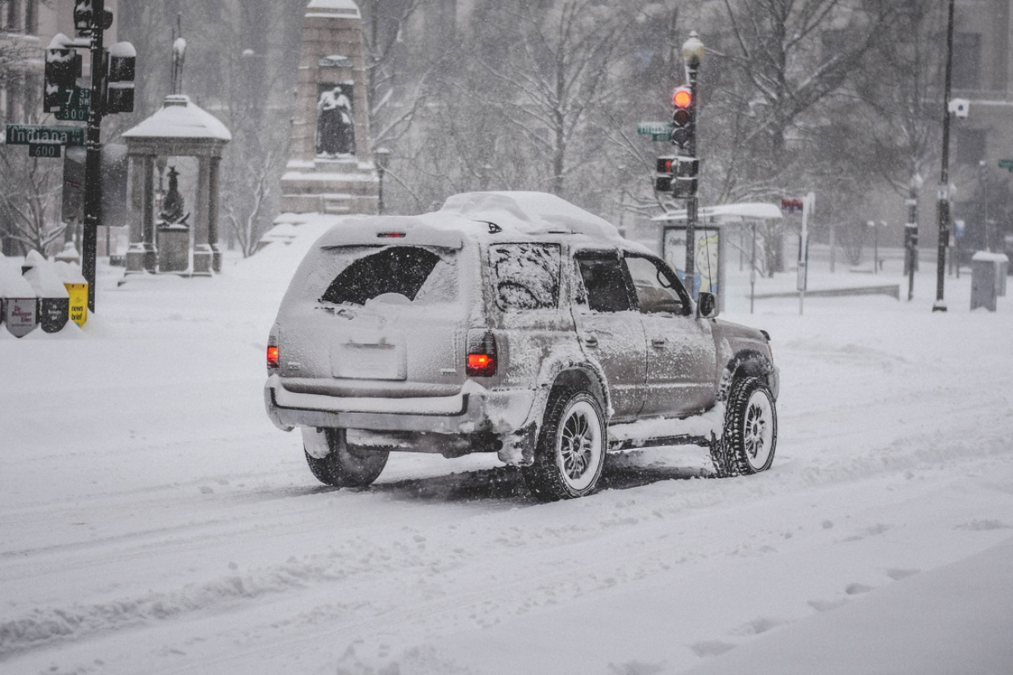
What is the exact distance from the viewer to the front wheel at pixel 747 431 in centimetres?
1090

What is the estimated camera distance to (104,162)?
16.1 m

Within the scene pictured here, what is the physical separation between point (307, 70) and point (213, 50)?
43.6m

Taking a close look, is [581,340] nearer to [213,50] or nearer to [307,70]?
[307,70]

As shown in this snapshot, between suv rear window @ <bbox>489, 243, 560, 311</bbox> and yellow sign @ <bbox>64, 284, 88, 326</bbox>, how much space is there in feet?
26.2

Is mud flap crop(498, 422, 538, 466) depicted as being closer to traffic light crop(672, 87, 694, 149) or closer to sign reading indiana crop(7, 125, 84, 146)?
sign reading indiana crop(7, 125, 84, 146)

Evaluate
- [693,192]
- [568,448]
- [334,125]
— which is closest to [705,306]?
[568,448]

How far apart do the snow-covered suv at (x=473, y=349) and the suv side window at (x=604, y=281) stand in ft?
0.03

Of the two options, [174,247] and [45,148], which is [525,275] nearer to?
[45,148]

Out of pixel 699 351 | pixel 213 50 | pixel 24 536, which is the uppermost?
pixel 213 50

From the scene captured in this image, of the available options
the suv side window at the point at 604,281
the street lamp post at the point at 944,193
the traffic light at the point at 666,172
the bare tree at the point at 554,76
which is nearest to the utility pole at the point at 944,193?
the street lamp post at the point at 944,193

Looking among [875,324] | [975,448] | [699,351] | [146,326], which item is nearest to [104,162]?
[146,326]

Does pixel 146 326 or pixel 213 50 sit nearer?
pixel 146 326

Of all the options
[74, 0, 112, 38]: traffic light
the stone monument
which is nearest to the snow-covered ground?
[74, 0, 112, 38]: traffic light

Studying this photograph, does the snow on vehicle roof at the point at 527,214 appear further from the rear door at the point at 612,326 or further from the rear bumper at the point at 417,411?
the rear bumper at the point at 417,411
